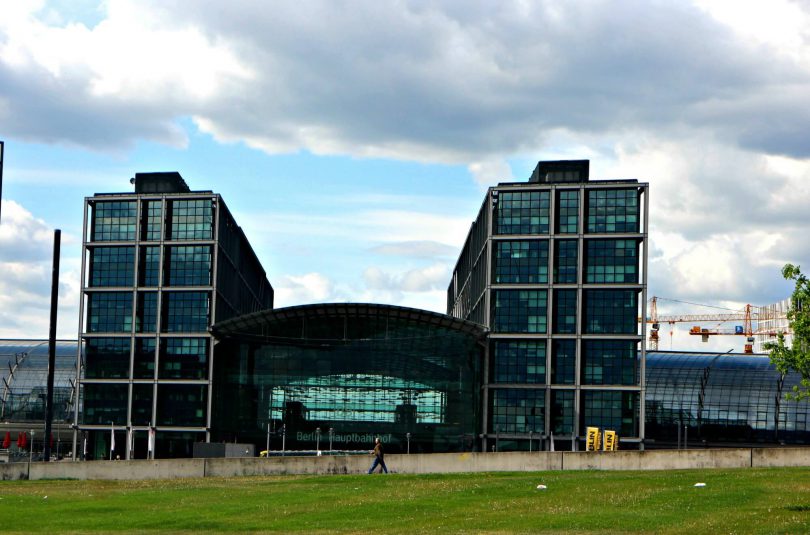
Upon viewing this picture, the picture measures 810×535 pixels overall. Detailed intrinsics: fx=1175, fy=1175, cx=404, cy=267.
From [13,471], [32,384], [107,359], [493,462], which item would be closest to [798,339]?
[493,462]

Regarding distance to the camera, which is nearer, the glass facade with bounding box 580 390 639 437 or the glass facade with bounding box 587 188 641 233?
the glass facade with bounding box 580 390 639 437

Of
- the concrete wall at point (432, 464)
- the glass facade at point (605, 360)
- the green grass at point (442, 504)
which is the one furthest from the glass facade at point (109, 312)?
the green grass at point (442, 504)

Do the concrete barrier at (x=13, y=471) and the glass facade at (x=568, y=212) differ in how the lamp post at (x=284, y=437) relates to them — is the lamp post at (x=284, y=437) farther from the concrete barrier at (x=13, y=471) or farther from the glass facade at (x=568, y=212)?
the concrete barrier at (x=13, y=471)

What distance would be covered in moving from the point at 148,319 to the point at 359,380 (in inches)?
1050

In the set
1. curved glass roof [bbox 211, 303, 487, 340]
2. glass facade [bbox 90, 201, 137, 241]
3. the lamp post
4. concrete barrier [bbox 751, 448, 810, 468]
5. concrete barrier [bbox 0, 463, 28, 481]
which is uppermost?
glass facade [bbox 90, 201, 137, 241]

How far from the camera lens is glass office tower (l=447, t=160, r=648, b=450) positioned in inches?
5054

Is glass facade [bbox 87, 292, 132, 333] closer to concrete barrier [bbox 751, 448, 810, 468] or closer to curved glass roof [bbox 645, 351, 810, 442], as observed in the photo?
curved glass roof [bbox 645, 351, 810, 442]

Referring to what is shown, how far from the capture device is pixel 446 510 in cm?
3928

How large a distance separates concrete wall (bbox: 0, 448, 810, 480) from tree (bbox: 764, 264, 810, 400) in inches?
526

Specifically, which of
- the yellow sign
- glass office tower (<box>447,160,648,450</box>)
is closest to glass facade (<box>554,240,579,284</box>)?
glass office tower (<box>447,160,648,450</box>)

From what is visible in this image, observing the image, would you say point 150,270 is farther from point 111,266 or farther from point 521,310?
point 521,310

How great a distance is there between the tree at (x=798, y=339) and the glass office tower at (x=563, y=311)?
285ft

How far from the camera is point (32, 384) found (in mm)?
174625

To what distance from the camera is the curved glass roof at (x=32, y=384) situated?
171 m
